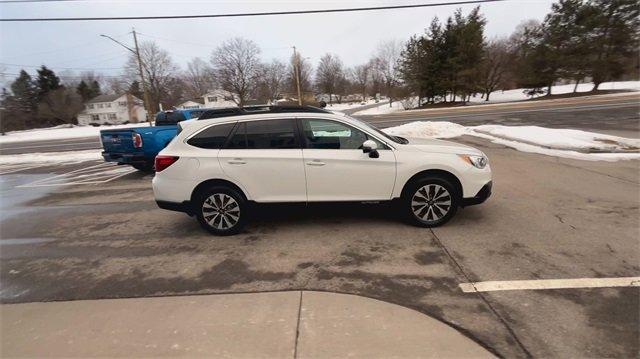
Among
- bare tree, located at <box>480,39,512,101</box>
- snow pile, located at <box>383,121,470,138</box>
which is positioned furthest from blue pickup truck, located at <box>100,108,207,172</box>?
bare tree, located at <box>480,39,512,101</box>

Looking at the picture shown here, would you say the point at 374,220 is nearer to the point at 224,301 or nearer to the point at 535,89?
the point at 224,301

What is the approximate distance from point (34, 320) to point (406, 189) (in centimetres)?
427

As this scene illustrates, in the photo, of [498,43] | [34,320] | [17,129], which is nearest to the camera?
[34,320]

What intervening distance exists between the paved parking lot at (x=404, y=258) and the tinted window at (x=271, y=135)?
91 cm

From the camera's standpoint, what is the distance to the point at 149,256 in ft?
14.9

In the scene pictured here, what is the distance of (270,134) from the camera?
4.88m

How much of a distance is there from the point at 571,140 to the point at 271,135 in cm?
998

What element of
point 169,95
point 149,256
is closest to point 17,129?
point 169,95

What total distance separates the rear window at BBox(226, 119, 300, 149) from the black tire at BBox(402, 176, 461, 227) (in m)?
1.70

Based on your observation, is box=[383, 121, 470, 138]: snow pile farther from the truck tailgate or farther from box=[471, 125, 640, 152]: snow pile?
the truck tailgate

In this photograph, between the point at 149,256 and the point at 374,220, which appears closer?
the point at 149,256

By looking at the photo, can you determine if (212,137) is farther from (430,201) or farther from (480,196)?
(480,196)

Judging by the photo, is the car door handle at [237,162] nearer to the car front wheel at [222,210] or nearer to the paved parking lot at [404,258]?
the car front wheel at [222,210]

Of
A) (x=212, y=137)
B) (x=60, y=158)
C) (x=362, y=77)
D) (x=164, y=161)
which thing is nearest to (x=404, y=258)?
(x=212, y=137)
